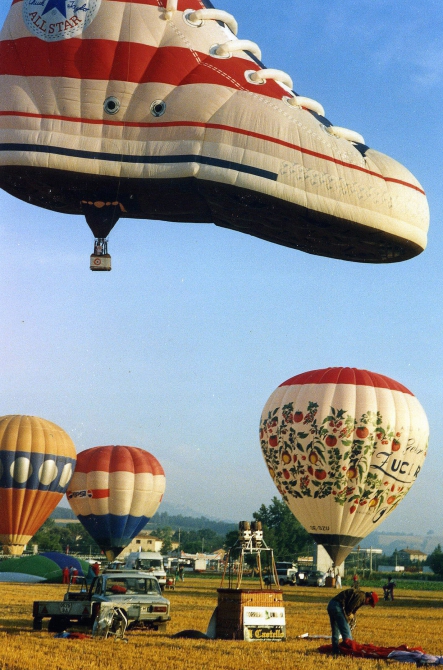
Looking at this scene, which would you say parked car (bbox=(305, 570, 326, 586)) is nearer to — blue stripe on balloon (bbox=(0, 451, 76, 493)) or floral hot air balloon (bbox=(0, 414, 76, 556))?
floral hot air balloon (bbox=(0, 414, 76, 556))

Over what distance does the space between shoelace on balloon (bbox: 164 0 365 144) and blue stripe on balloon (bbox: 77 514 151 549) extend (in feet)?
139

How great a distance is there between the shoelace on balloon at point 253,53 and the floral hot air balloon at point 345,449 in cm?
2260

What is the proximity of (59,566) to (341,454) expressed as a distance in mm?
17279

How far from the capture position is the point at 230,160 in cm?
1828

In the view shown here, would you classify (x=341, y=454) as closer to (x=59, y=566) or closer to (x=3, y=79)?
(x=59, y=566)

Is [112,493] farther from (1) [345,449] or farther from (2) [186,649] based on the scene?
(2) [186,649]

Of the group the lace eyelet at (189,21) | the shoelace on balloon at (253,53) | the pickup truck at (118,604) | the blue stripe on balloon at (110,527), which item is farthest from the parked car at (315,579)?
the lace eyelet at (189,21)

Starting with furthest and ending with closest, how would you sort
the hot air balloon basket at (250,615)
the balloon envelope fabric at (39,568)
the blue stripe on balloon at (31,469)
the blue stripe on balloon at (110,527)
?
the blue stripe on balloon at (110,527), the blue stripe on balloon at (31,469), the balloon envelope fabric at (39,568), the hot air balloon basket at (250,615)

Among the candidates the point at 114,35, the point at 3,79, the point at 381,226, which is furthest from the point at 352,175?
the point at 3,79

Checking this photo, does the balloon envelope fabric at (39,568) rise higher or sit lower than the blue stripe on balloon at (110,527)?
lower

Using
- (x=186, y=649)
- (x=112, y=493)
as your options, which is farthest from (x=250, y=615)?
(x=112, y=493)

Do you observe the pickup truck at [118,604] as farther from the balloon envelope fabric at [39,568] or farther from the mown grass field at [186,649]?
the balloon envelope fabric at [39,568]

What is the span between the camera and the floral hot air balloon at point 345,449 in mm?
41750

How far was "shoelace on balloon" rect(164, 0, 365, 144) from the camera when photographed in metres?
19.7
